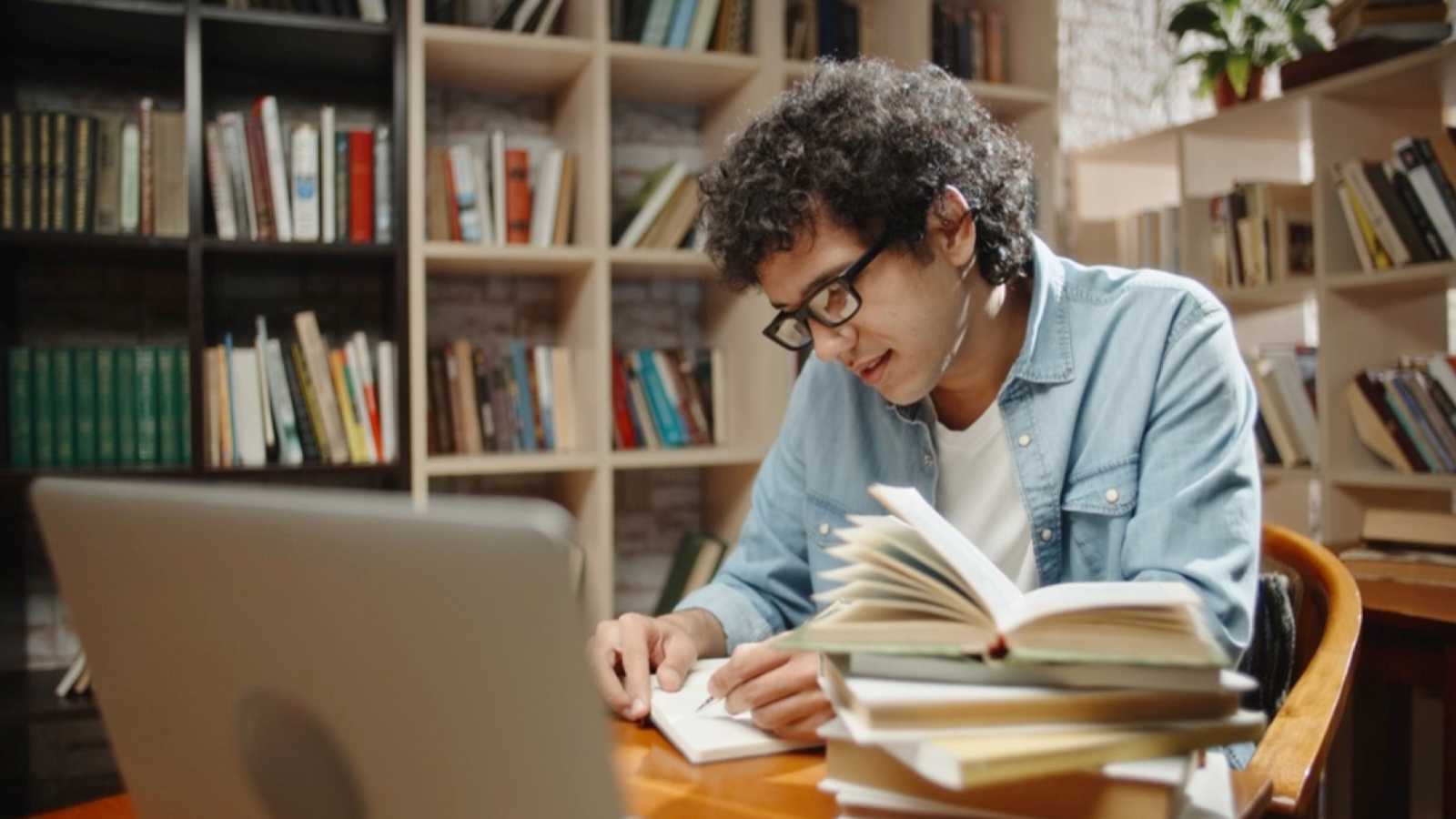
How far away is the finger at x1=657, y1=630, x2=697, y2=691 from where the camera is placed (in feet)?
3.35

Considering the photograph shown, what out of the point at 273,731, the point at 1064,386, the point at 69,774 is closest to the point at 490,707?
the point at 273,731

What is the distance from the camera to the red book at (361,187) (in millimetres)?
2320

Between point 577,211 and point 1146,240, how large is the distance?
1624 millimetres

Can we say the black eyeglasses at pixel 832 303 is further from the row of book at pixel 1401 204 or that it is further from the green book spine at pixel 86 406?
the row of book at pixel 1401 204

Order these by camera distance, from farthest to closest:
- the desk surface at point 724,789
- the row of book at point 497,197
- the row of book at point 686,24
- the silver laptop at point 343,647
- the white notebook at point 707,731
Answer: the row of book at point 686,24 < the row of book at point 497,197 < the white notebook at point 707,731 < the desk surface at point 724,789 < the silver laptop at point 343,647

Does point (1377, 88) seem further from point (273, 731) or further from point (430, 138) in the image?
point (273, 731)

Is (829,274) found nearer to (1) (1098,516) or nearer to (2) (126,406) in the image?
(1) (1098,516)

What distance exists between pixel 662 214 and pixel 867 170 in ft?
5.06

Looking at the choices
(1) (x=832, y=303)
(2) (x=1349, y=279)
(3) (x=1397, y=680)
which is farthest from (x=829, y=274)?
(2) (x=1349, y=279)

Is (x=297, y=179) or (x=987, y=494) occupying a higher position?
(x=297, y=179)

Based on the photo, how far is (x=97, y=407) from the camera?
2148 mm

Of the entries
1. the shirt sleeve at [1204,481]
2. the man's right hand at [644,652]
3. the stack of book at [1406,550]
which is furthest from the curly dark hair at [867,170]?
the stack of book at [1406,550]

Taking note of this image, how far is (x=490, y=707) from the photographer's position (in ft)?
1.36

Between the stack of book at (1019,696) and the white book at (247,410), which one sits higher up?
the white book at (247,410)
